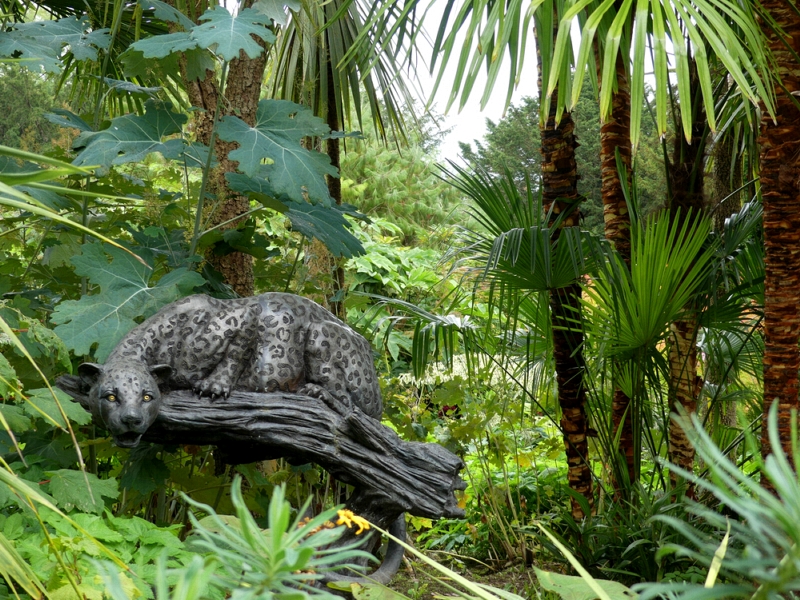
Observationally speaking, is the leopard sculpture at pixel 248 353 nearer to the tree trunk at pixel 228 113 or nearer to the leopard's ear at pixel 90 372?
the leopard's ear at pixel 90 372

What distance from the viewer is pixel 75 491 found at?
7.39 ft

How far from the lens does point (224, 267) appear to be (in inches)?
134

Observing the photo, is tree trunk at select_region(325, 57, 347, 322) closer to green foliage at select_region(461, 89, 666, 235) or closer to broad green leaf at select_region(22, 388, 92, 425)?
broad green leaf at select_region(22, 388, 92, 425)

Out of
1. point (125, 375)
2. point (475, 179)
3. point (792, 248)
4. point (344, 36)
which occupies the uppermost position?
point (344, 36)

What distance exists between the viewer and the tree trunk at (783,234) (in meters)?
2.90

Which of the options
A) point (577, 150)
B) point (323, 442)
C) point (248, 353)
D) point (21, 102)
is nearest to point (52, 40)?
point (248, 353)

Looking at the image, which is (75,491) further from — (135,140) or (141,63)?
(141,63)

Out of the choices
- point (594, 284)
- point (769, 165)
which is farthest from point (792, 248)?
point (594, 284)

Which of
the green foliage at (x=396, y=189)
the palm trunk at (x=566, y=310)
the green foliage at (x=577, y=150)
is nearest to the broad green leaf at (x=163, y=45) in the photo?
the palm trunk at (x=566, y=310)

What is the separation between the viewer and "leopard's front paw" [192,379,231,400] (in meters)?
2.38

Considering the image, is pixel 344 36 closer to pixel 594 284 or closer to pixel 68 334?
pixel 594 284

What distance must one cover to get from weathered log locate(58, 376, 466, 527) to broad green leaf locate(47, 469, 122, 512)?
200 millimetres

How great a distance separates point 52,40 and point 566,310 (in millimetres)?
2498

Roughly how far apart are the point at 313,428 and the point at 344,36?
3391mm
